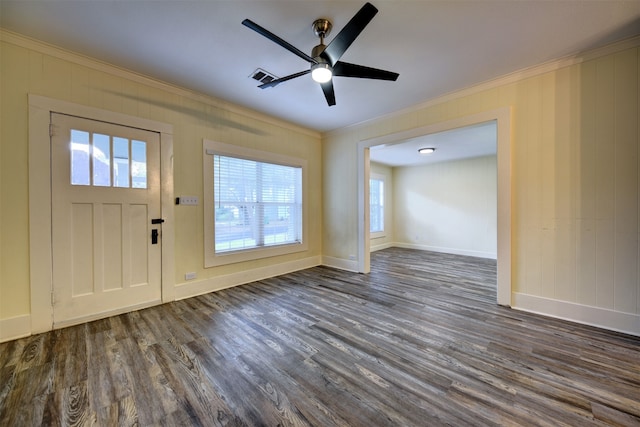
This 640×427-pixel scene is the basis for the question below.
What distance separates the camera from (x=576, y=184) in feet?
8.36

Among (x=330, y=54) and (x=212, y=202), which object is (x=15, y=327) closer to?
(x=212, y=202)

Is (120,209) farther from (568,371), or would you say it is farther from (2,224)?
(568,371)

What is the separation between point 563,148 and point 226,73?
374 cm

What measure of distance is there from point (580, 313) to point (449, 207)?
438 cm

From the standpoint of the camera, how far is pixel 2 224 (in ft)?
7.14

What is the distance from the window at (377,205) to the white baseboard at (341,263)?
252 cm

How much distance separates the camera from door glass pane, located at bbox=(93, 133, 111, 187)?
8.58 feet

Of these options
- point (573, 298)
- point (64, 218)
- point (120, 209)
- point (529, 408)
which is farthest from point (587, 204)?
point (64, 218)

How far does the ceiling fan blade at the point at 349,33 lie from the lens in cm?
157

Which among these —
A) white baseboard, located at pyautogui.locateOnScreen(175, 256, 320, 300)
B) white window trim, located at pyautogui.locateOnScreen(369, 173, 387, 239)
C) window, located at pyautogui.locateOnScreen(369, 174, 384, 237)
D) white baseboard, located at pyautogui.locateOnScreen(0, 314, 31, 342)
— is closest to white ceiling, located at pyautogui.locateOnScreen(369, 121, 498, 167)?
white window trim, located at pyautogui.locateOnScreen(369, 173, 387, 239)

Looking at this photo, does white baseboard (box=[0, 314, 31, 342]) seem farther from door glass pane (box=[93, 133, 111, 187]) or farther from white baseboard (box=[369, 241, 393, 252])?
white baseboard (box=[369, 241, 393, 252])

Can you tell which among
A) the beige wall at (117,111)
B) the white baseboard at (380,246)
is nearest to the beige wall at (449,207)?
the white baseboard at (380,246)

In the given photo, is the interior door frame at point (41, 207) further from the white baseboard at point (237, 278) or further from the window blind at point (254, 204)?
the window blind at point (254, 204)

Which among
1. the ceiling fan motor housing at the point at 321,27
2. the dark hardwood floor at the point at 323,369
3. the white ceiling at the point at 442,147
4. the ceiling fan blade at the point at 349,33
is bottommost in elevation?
the dark hardwood floor at the point at 323,369
